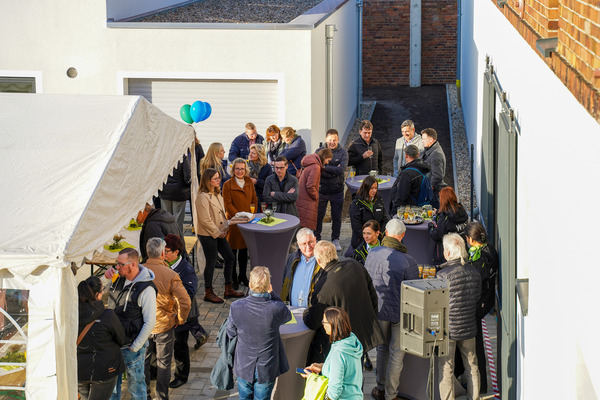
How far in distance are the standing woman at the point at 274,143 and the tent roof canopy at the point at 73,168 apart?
134 inches

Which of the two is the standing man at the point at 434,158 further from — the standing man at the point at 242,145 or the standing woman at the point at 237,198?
the standing man at the point at 242,145

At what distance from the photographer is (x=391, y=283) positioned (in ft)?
25.3

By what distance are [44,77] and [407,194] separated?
8.08 m

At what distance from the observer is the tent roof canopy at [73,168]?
6562 millimetres

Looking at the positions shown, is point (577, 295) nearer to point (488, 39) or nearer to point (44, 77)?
point (488, 39)

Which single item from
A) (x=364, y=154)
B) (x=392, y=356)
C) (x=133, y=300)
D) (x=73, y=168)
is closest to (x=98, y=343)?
(x=133, y=300)

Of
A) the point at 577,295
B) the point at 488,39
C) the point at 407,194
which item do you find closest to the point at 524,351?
the point at 577,295

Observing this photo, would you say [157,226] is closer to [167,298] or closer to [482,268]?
[167,298]

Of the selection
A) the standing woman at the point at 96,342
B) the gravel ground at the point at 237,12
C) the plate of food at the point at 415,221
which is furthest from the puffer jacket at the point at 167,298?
the gravel ground at the point at 237,12

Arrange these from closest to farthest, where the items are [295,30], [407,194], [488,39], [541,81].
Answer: [541,81] < [407,194] < [488,39] < [295,30]

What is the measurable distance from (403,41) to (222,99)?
14136mm

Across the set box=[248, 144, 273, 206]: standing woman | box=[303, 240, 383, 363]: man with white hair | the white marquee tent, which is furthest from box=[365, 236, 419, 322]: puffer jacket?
box=[248, 144, 273, 206]: standing woman

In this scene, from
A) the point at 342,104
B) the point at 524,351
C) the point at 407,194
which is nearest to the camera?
Answer: the point at 524,351

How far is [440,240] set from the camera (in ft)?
31.9
